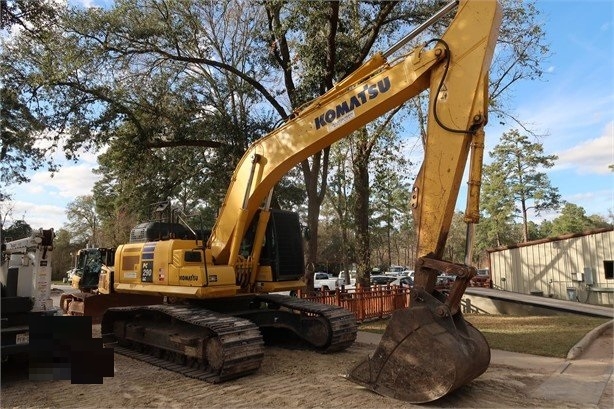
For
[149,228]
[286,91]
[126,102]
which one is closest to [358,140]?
[286,91]

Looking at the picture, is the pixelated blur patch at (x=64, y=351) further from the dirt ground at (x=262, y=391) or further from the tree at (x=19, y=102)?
the tree at (x=19, y=102)

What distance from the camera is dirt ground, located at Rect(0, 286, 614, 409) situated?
5582mm

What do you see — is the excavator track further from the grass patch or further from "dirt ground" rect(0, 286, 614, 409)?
the grass patch

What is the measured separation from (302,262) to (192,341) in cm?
255

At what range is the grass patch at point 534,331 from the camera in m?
9.50

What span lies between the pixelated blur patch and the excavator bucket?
11.3 feet

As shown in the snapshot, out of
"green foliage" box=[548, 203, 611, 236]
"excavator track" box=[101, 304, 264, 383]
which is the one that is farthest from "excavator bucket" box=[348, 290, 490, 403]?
"green foliage" box=[548, 203, 611, 236]

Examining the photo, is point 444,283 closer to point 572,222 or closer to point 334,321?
point 334,321

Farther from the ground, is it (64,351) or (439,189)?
(439,189)

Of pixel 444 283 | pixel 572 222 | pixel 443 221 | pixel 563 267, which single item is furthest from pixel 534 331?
pixel 572 222

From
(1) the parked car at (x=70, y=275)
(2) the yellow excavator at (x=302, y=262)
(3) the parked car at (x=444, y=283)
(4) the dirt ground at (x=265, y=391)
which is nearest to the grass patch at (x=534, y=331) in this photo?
(3) the parked car at (x=444, y=283)

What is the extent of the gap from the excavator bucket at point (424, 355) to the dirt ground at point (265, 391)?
209 millimetres

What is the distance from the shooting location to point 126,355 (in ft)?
27.1

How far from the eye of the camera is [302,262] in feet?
29.0
